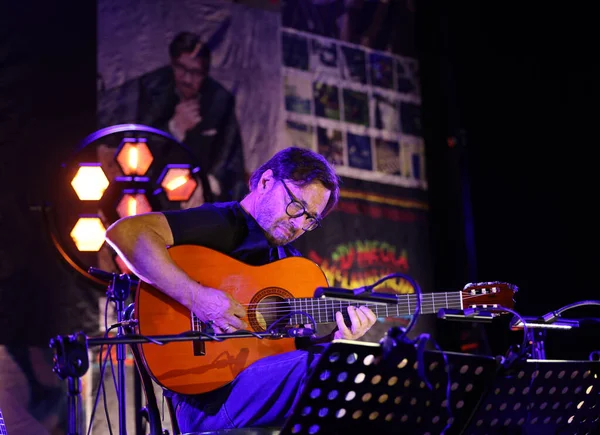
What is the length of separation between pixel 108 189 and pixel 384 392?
282cm

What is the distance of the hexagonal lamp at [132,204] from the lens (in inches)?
170

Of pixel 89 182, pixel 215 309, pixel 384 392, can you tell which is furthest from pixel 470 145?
pixel 384 392

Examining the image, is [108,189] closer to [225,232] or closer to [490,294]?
[225,232]

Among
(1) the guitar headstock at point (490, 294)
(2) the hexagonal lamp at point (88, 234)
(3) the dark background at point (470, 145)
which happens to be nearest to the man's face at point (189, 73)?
(3) the dark background at point (470, 145)

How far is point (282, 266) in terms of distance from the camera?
3.18 metres

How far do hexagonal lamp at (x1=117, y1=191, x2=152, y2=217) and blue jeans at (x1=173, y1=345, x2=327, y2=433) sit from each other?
1.76m

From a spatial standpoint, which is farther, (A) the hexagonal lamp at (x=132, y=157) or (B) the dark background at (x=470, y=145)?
(A) the hexagonal lamp at (x=132, y=157)

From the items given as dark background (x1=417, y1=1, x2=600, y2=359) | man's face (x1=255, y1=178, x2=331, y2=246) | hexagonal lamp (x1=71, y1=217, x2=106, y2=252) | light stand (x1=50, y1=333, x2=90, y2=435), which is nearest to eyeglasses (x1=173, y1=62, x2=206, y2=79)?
hexagonal lamp (x1=71, y1=217, x2=106, y2=252)

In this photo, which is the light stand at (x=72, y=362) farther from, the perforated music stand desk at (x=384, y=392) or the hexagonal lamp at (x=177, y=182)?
the hexagonal lamp at (x=177, y=182)

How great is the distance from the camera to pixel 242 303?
302 centimetres

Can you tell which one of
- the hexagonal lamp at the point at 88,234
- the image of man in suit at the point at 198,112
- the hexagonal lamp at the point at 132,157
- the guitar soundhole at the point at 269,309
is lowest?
the guitar soundhole at the point at 269,309

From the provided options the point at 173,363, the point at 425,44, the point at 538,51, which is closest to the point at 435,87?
the point at 425,44

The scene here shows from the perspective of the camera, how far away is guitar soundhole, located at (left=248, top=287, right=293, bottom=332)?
3002mm

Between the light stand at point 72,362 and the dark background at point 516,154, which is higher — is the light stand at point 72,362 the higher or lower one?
the lower one
